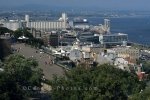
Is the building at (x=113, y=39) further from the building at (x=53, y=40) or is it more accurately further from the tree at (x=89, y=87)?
the tree at (x=89, y=87)

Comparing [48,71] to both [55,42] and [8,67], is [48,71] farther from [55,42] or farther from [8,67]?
[55,42]

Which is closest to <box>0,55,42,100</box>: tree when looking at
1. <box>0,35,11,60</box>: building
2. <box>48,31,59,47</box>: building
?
<box>0,35,11,60</box>: building

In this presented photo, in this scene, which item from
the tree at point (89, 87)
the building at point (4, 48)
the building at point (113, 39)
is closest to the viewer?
the tree at point (89, 87)

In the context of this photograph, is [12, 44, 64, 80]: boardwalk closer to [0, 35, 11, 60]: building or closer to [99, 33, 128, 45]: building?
[0, 35, 11, 60]: building

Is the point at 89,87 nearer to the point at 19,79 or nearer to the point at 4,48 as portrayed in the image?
the point at 19,79

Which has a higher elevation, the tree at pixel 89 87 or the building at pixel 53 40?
the tree at pixel 89 87

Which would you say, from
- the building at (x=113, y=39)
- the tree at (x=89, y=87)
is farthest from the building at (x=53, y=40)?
the tree at (x=89, y=87)

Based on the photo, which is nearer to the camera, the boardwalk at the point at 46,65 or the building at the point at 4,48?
the boardwalk at the point at 46,65

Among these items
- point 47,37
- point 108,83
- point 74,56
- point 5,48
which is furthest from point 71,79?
point 47,37
